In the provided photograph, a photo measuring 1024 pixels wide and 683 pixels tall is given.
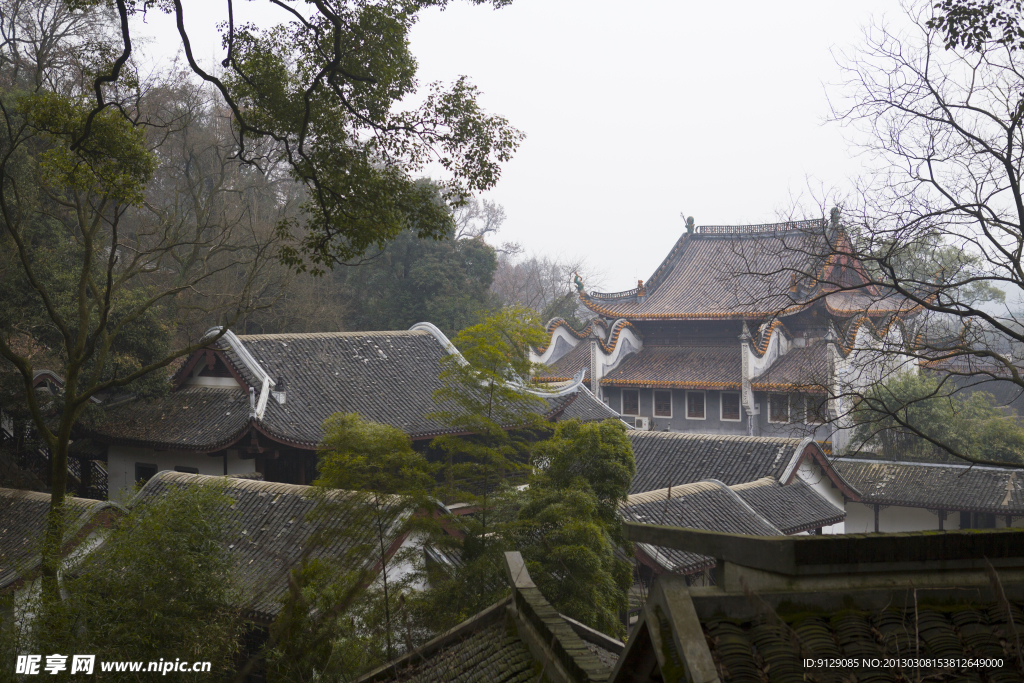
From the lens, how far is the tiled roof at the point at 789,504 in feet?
44.2

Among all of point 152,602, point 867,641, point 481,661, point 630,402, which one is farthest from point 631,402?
point 867,641

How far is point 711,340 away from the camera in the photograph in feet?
83.8

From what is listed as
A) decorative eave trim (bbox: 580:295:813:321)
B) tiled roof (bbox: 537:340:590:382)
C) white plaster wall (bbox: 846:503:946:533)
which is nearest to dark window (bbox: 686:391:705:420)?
decorative eave trim (bbox: 580:295:813:321)

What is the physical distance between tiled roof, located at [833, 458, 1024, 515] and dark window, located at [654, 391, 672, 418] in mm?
7092

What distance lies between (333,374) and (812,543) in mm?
15063

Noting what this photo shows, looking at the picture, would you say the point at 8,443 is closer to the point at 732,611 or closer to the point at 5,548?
the point at 5,548

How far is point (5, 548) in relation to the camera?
10.5 metres

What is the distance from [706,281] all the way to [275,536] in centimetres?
1963

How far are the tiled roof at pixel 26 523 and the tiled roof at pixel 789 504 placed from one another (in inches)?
413

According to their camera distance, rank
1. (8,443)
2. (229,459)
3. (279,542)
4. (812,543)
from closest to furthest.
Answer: (812,543), (279,542), (229,459), (8,443)

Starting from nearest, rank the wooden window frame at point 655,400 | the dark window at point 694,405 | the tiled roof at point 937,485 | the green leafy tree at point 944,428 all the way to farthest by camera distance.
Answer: the tiled roof at point 937,485
the green leafy tree at point 944,428
the dark window at point 694,405
the wooden window frame at point 655,400

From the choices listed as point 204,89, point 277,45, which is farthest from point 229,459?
point 204,89

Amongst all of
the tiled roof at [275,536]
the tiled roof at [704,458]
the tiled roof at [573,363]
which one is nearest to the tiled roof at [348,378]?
the tiled roof at [275,536]

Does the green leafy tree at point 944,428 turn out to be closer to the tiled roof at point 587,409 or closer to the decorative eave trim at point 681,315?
the decorative eave trim at point 681,315
